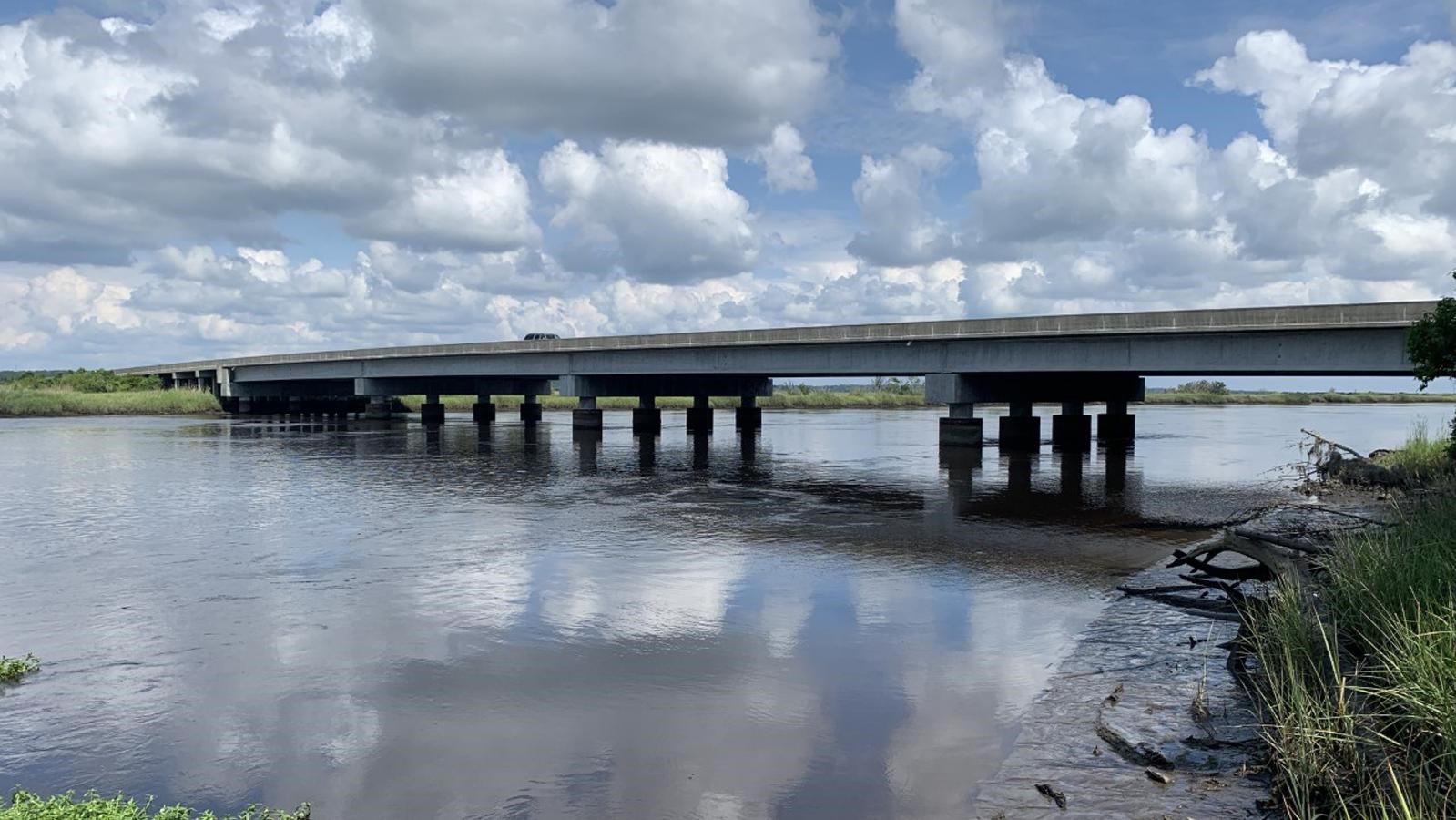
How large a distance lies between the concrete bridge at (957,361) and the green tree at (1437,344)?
14.6 meters

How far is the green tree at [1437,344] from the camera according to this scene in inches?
918

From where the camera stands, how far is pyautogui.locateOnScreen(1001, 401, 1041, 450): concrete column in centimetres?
5369

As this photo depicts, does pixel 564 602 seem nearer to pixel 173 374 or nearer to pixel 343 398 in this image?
pixel 343 398

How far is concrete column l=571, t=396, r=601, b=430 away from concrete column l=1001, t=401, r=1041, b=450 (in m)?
30.3

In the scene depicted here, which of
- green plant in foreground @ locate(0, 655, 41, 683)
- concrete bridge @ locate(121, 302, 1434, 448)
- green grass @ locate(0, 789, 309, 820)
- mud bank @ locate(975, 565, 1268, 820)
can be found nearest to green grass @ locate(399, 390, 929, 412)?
concrete bridge @ locate(121, 302, 1434, 448)

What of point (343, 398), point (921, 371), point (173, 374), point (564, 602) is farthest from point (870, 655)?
point (173, 374)

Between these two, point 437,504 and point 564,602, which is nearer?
point 564,602

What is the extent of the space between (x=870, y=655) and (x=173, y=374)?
5341 inches

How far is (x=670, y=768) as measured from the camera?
8.14 meters

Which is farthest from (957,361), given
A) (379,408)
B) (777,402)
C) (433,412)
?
(777,402)

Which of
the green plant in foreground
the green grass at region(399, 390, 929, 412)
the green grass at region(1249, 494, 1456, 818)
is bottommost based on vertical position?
the green grass at region(399, 390, 929, 412)

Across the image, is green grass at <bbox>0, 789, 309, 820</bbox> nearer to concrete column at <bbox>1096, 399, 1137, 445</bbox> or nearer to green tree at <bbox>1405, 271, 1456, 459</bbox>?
green tree at <bbox>1405, 271, 1456, 459</bbox>

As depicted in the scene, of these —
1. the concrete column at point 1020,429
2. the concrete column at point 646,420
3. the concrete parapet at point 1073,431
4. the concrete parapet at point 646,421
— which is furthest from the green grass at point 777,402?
the concrete column at point 1020,429

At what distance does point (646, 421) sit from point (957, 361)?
28.1 meters
